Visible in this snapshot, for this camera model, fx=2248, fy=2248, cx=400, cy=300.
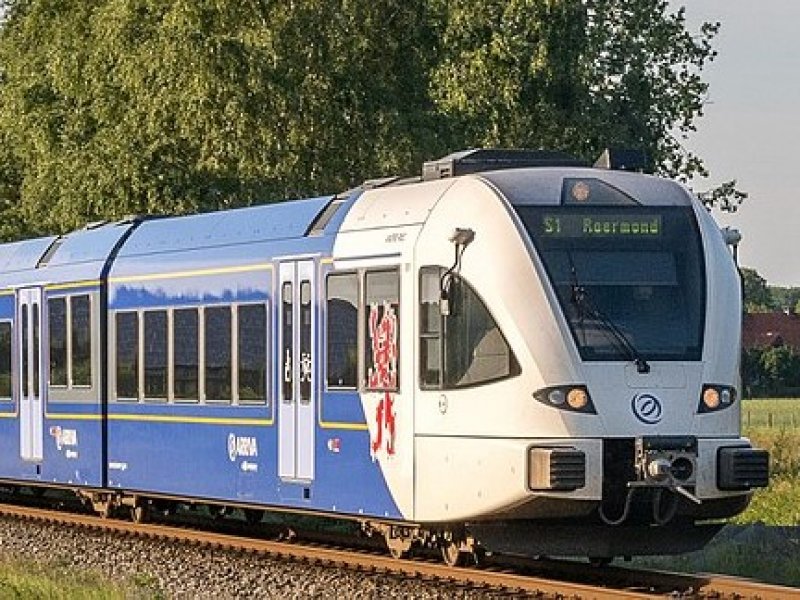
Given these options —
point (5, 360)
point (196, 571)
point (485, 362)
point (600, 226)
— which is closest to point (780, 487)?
point (5, 360)

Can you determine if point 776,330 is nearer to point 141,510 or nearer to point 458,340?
point 141,510

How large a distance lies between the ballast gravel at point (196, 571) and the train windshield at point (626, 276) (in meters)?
2.09

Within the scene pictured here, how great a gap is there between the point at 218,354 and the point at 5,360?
634 centimetres

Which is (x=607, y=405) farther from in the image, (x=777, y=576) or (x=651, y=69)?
(x=651, y=69)

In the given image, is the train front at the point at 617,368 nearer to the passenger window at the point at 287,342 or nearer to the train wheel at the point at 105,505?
the passenger window at the point at 287,342

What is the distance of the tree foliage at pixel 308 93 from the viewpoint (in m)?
36.7

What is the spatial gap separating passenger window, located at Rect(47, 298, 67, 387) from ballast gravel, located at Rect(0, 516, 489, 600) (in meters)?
2.14

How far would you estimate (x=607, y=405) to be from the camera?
51.8 ft

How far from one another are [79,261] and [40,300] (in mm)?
1143

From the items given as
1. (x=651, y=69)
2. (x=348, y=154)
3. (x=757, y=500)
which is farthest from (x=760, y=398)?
(x=757, y=500)

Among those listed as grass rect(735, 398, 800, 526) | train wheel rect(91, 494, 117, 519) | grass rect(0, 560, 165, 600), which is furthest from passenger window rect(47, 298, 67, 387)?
grass rect(735, 398, 800, 526)

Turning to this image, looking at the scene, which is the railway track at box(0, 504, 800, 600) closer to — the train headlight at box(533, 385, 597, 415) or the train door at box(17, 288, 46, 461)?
the train headlight at box(533, 385, 597, 415)

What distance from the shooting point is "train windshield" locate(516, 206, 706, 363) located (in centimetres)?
1608

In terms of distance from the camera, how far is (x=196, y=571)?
60.6 feet
